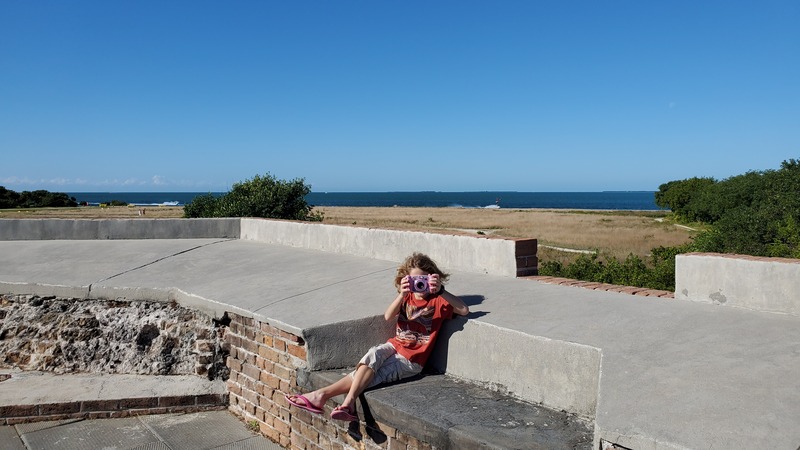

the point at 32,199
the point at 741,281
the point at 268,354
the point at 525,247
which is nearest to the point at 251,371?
the point at 268,354

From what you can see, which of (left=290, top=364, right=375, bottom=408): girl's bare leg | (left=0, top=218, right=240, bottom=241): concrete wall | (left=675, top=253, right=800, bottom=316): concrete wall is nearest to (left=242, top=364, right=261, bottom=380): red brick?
(left=290, top=364, right=375, bottom=408): girl's bare leg

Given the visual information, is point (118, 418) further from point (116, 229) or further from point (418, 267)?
point (116, 229)

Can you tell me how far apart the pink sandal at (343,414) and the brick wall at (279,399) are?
105 mm

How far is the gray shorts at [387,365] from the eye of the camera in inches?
173

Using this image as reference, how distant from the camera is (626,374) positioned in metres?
3.62

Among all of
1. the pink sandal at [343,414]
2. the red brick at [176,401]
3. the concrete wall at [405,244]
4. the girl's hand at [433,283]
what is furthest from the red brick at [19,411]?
the concrete wall at [405,244]

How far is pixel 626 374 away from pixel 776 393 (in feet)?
2.46

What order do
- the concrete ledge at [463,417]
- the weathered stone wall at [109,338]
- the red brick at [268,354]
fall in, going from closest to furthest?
1. the concrete ledge at [463,417]
2. the red brick at [268,354]
3. the weathered stone wall at [109,338]

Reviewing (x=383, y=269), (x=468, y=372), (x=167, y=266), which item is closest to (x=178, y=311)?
(x=167, y=266)

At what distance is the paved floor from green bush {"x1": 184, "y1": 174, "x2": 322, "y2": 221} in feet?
40.2

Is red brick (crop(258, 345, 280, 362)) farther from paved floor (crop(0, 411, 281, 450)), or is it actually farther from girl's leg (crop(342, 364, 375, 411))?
girl's leg (crop(342, 364, 375, 411))

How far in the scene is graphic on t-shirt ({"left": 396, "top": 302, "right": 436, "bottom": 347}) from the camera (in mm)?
4777

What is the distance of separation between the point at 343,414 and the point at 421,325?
0.97 metres

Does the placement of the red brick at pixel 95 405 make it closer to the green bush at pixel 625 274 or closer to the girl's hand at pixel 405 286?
the girl's hand at pixel 405 286
